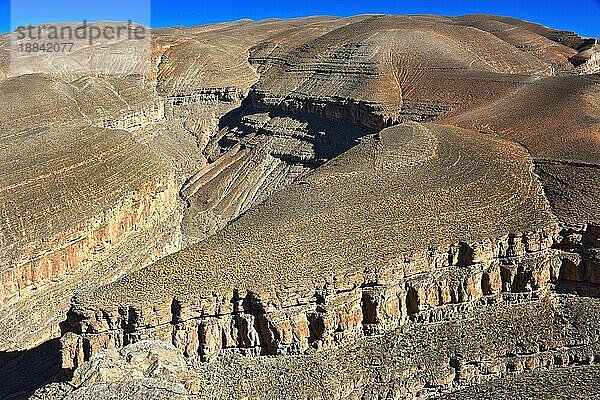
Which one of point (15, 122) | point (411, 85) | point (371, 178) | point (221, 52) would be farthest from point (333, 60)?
point (371, 178)

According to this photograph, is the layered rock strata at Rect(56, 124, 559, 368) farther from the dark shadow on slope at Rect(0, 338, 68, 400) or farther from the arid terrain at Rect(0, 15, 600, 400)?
the dark shadow on slope at Rect(0, 338, 68, 400)

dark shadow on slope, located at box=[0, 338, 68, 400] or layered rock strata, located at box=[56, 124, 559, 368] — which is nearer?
layered rock strata, located at box=[56, 124, 559, 368]

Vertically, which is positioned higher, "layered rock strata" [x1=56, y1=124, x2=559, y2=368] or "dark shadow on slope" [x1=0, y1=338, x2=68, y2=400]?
"layered rock strata" [x1=56, y1=124, x2=559, y2=368]

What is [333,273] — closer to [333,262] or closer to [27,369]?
[333,262]

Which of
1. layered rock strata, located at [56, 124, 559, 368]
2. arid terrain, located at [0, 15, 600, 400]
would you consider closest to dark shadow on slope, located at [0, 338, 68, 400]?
arid terrain, located at [0, 15, 600, 400]

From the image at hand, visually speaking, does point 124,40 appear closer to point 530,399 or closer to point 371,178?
point 371,178

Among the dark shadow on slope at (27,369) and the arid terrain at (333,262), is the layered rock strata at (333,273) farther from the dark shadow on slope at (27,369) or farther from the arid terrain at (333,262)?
the dark shadow on slope at (27,369)

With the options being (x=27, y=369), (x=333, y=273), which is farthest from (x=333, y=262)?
(x=27, y=369)

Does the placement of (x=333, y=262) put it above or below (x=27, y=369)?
above
